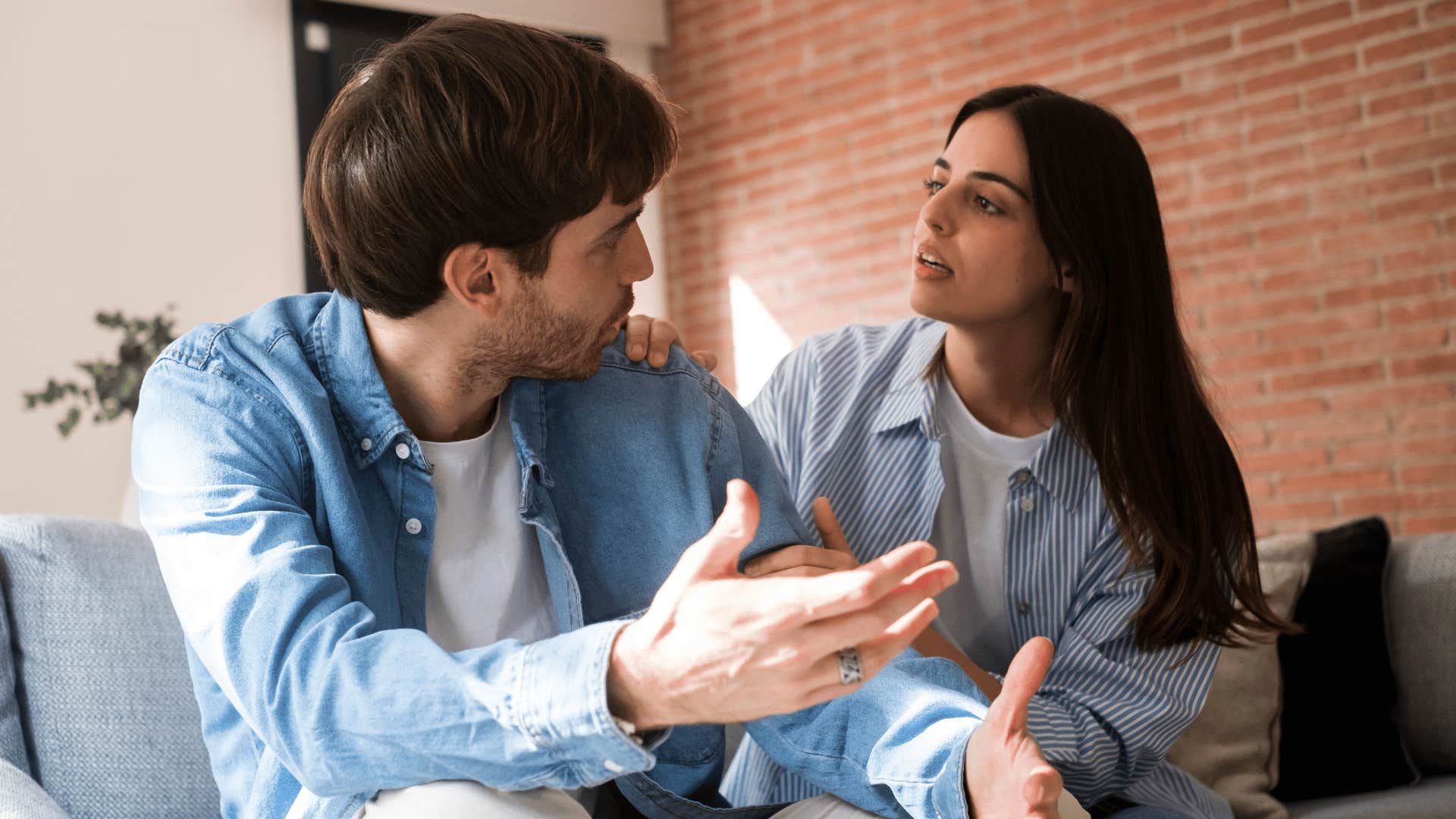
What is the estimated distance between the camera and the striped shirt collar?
5.82ft

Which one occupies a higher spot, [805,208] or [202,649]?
[805,208]

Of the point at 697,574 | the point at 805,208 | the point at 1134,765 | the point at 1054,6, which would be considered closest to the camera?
the point at 697,574

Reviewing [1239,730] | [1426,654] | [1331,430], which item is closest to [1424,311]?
[1331,430]

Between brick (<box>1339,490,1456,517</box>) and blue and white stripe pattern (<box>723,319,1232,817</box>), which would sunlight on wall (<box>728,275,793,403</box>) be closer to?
brick (<box>1339,490,1456,517</box>)

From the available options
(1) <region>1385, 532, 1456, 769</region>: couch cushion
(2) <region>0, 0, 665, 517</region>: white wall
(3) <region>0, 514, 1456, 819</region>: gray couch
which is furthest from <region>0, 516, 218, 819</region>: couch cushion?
(2) <region>0, 0, 665, 517</region>: white wall

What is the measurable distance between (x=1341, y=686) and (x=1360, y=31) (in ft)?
8.13

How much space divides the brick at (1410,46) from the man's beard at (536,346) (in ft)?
11.0

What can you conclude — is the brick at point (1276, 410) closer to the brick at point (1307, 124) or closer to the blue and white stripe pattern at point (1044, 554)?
the brick at point (1307, 124)

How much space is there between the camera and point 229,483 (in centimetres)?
116

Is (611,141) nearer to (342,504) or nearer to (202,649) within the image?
(342,504)

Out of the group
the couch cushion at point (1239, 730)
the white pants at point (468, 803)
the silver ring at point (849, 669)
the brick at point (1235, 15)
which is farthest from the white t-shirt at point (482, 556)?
the brick at point (1235, 15)

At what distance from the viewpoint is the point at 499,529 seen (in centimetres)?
140

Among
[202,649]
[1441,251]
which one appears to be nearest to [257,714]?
[202,649]

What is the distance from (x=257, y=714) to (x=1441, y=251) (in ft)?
12.2
